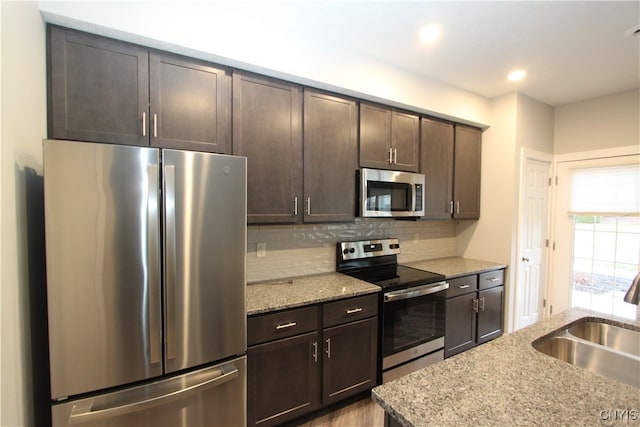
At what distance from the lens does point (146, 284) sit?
4.22 ft

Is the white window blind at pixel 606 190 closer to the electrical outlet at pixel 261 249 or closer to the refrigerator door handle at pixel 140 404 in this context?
the electrical outlet at pixel 261 249

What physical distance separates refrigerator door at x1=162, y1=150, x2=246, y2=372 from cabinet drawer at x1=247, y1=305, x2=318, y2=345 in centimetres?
12

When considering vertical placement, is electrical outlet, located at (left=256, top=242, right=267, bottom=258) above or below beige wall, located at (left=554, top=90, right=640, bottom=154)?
below

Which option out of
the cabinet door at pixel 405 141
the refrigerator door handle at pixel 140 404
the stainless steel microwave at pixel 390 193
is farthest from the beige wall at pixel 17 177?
the cabinet door at pixel 405 141

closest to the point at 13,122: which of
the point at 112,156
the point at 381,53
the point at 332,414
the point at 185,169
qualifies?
the point at 112,156

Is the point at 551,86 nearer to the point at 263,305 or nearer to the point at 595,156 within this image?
the point at 595,156

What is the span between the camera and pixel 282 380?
5.82ft

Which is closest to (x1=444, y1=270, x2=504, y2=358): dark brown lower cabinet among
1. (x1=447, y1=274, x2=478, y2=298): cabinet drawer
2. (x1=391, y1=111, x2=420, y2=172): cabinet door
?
(x1=447, y1=274, x2=478, y2=298): cabinet drawer

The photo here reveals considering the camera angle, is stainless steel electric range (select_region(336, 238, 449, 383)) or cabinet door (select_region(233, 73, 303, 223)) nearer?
cabinet door (select_region(233, 73, 303, 223))

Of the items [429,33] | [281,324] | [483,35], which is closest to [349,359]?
[281,324]

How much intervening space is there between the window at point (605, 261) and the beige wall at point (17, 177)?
462cm

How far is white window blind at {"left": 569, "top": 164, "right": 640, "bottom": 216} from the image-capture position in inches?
111

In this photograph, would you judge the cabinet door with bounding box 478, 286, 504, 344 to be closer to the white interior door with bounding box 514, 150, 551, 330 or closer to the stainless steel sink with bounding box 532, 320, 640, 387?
the white interior door with bounding box 514, 150, 551, 330

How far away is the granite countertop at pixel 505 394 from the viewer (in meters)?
0.79
